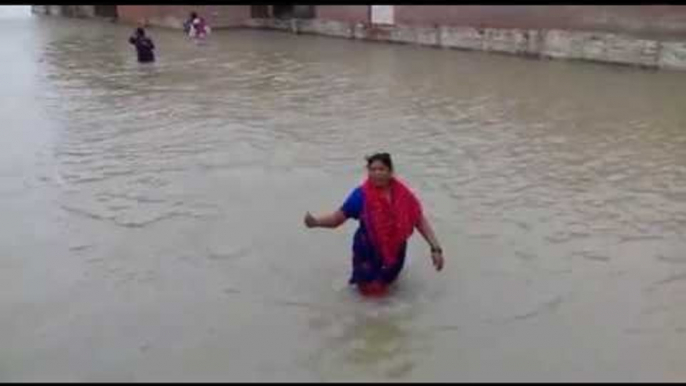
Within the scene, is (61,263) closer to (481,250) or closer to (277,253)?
(277,253)

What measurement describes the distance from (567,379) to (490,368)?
20.0 inches

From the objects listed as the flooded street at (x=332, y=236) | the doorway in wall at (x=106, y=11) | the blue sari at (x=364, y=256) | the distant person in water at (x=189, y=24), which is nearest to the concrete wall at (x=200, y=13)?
the distant person in water at (x=189, y=24)

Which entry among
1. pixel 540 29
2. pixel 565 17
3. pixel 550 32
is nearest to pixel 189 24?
pixel 540 29

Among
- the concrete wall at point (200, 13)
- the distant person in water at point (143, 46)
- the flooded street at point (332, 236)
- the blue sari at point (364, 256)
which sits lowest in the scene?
the flooded street at point (332, 236)

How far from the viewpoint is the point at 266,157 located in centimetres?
1253

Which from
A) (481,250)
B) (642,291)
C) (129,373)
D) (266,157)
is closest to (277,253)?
(481,250)

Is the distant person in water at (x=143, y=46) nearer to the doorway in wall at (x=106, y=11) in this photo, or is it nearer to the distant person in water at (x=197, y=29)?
the distant person in water at (x=197, y=29)

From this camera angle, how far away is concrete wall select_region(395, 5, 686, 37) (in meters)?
21.4

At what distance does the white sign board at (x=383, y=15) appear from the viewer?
99.6ft

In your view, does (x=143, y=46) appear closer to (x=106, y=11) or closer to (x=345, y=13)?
(x=345, y=13)

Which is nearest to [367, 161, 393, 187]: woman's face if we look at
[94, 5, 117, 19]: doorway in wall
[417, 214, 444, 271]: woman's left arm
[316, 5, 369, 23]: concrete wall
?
[417, 214, 444, 271]: woman's left arm

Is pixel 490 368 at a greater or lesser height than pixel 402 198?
lesser

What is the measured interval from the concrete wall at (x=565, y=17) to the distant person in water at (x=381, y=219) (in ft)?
54.0

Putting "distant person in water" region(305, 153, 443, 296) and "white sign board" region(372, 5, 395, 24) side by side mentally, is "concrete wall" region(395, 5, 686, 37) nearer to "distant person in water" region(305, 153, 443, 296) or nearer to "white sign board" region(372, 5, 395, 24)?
"white sign board" region(372, 5, 395, 24)
